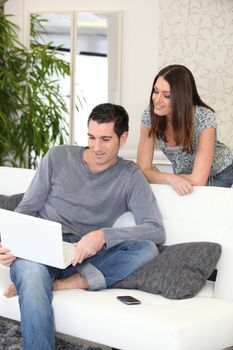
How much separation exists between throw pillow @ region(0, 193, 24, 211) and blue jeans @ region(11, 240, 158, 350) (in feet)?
2.17

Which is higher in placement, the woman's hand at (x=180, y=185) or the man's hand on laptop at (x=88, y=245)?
the woman's hand at (x=180, y=185)

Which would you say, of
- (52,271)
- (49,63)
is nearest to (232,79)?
(49,63)

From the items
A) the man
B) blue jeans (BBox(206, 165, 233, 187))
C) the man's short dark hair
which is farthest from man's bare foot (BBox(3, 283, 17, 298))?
blue jeans (BBox(206, 165, 233, 187))

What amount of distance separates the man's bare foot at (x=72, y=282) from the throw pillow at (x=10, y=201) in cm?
73

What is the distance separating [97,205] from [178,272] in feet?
1.64

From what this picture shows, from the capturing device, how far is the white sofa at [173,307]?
233cm

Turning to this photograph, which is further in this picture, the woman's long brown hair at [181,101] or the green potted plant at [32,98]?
the green potted plant at [32,98]

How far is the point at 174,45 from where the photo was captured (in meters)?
5.79

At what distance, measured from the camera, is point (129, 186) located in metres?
2.98

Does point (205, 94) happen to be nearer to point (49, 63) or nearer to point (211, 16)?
point (211, 16)

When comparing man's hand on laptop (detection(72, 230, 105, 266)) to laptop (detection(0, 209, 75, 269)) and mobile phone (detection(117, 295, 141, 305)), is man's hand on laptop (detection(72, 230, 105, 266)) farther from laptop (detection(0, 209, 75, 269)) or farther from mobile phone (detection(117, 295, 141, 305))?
mobile phone (detection(117, 295, 141, 305))

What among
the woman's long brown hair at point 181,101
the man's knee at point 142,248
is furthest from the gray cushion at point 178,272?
the woman's long brown hair at point 181,101

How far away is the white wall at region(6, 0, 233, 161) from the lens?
5660 mm

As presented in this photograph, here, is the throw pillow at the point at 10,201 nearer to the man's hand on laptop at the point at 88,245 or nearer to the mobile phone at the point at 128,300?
the man's hand on laptop at the point at 88,245
